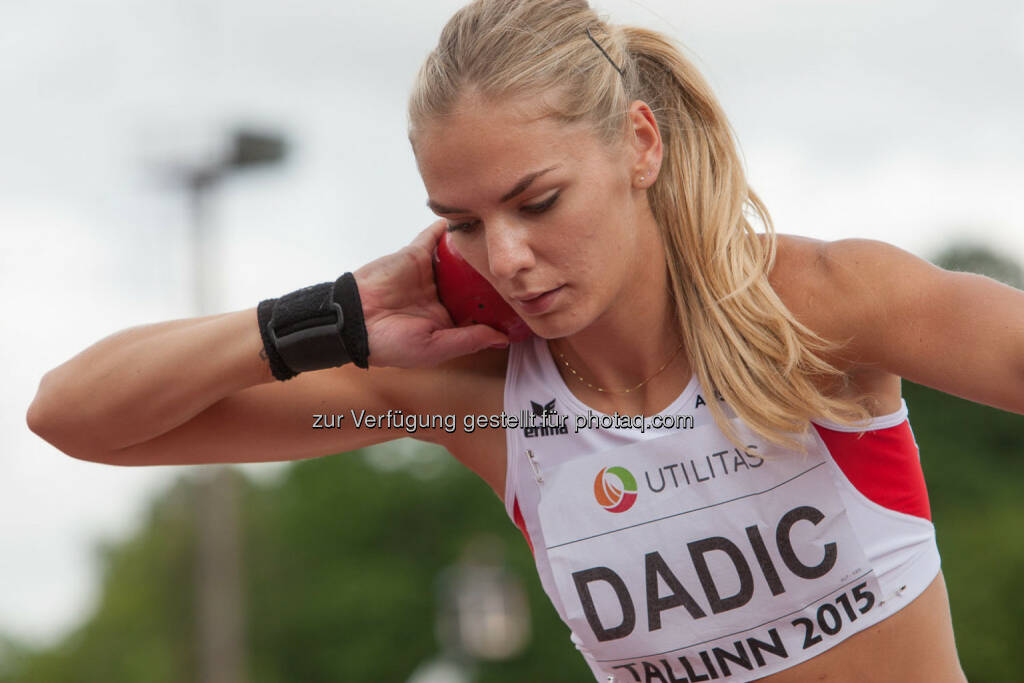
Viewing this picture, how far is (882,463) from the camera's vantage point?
9.13 ft

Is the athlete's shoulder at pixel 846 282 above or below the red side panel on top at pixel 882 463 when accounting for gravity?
above

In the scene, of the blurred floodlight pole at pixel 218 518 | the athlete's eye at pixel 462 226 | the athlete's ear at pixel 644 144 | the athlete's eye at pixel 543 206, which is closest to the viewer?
the athlete's eye at pixel 543 206

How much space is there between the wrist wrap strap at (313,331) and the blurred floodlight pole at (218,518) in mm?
11744

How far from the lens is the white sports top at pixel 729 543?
274 cm

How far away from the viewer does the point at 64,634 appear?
103ft

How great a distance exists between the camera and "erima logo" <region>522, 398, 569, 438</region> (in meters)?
3.00

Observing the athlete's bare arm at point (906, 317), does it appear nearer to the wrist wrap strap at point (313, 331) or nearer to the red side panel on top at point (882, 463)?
the red side panel on top at point (882, 463)

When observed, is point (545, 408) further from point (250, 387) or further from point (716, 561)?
point (250, 387)

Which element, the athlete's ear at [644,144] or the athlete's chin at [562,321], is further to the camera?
the athlete's ear at [644,144]

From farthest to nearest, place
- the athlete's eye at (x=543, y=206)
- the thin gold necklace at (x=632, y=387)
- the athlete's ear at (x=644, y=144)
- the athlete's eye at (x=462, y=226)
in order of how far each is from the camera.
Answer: the thin gold necklace at (x=632, y=387) < the athlete's ear at (x=644, y=144) < the athlete's eye at (x=462, y=226) < the athlete's eye at (x=543, y=206)

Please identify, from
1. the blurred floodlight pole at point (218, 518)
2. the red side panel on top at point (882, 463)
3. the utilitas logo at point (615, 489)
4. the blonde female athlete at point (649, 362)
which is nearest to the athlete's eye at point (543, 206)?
the blonde female athlete at point (649, 362)

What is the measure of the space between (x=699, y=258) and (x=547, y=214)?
1.54 feet

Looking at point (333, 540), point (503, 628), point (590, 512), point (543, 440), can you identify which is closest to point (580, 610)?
point (590, 512)

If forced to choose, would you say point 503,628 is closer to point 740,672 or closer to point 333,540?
point 333,540
